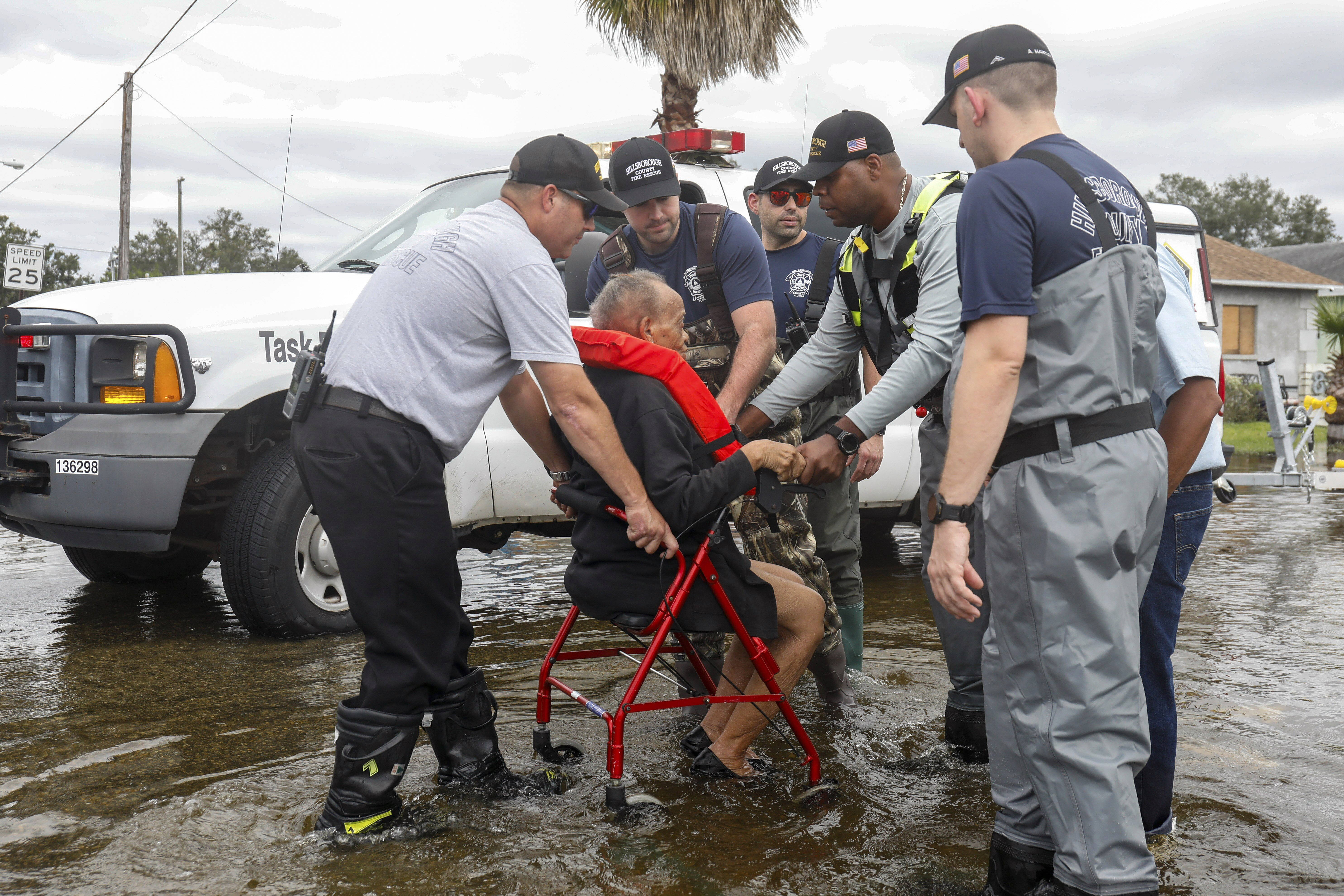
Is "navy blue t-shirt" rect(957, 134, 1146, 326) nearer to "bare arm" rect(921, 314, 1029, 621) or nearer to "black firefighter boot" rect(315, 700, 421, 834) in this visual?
"bare arm" rect(921, 314, 1029, 621)

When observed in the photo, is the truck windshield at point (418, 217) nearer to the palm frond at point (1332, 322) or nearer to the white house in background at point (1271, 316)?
the palm frond at point (1332, 322)

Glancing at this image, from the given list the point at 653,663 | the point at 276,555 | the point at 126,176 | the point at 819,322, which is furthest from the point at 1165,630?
the point at 126,176

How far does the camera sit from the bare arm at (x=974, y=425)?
225cm

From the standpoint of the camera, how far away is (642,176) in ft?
13.4

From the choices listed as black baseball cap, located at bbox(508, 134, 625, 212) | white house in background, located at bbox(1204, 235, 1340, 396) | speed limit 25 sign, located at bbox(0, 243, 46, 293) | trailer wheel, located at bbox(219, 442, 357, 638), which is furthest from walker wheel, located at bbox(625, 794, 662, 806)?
white house in background, located at bbox(1204, 235, 1340, 396)

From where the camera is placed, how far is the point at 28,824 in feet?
9.89

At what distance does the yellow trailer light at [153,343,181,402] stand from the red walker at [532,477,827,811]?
2.24 meters

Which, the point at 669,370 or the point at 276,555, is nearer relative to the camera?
the point at 669,370

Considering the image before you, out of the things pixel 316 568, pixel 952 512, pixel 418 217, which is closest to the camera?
pixel 952 512

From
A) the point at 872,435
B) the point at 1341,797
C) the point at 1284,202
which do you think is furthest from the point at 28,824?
the point at 1284,202

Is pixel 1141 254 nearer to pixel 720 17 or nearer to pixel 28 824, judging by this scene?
pixel 28 824

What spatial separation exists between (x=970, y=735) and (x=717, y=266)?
2017 mm

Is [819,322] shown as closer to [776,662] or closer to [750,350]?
[750,350]

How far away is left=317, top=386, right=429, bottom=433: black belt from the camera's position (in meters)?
2.94
